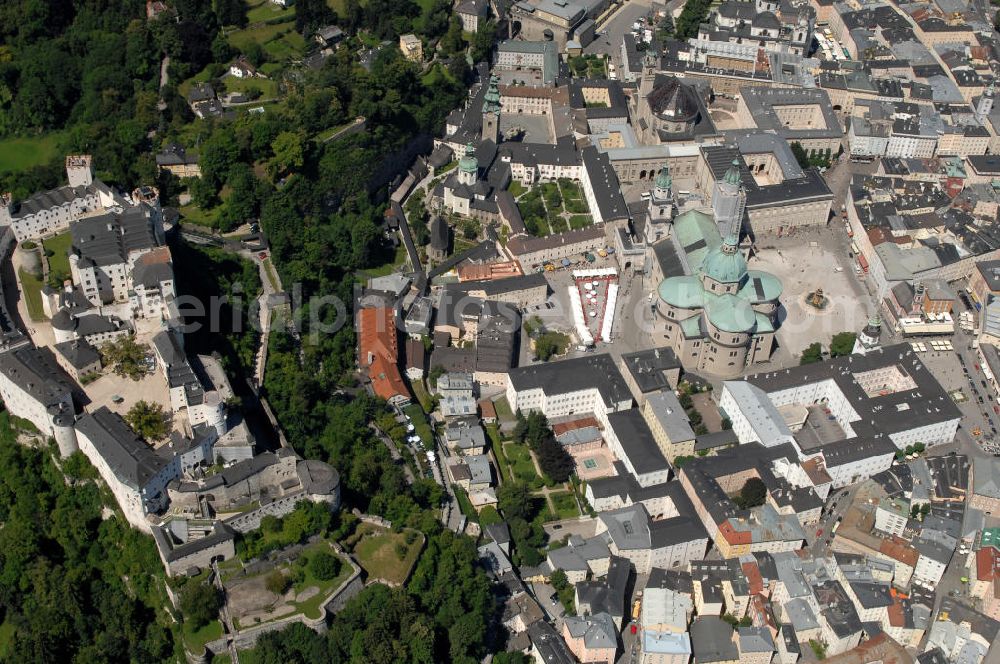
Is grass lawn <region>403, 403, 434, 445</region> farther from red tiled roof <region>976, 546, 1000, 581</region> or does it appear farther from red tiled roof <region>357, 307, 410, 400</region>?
red tiled roof <region>976, 546, 1000, 581</region>

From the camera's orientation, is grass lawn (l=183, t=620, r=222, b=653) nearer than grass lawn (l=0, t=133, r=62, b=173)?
Yes

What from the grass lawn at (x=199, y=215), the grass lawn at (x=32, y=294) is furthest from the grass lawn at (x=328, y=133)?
the grass lawn at (x=32, y=294)

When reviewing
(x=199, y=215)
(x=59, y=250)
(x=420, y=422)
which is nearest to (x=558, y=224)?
(x=420, y=422)

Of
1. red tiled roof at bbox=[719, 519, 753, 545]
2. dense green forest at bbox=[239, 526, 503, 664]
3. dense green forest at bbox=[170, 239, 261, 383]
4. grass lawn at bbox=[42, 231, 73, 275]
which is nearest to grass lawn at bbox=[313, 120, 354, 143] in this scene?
dense green forest at bbox=[170, 239, 261, 383]

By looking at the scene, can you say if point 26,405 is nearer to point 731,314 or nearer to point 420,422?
point 420,422

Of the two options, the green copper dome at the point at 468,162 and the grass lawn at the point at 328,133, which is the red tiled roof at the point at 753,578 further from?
the grass lawn at the point at 328,133

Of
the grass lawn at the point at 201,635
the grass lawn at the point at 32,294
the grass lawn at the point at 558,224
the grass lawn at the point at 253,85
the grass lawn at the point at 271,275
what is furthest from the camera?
the grass lawn at the point at 253,85

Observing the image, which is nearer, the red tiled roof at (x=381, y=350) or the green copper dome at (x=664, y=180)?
the red tiled roof at (x=381, y=350)
